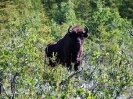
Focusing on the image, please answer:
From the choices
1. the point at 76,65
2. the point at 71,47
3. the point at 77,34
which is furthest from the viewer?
the point at 71,47

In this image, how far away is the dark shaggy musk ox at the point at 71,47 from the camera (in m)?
16.5

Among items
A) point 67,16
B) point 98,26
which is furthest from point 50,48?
point 67,16

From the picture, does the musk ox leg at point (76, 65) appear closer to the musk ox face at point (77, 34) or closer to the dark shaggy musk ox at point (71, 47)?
the dark shaggy musk ox at point (71, 47)

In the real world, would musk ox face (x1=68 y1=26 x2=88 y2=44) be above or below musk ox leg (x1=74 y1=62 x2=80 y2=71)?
above

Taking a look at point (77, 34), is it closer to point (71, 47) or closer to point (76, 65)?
point (71, 47)

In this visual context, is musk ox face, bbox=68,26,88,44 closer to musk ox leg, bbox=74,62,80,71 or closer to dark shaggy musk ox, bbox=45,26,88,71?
dark shaggy musk ox, bbox=45,26,88,71

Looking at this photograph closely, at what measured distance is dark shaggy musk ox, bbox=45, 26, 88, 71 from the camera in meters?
16.5

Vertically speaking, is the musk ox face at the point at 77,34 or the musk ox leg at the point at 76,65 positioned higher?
the musk ox face at the point at 77,34

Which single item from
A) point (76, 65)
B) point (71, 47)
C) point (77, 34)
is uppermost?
point (77, 34)

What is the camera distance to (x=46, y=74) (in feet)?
29.7

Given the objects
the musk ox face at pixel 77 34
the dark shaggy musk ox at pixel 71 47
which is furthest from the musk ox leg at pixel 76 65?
the musk ox face at pixel 77 34

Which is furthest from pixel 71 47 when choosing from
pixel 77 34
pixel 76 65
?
pixel 76 65

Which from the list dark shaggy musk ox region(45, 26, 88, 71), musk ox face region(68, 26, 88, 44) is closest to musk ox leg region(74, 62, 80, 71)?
dark shaggy musk ox region(45, 26, 88, 71)

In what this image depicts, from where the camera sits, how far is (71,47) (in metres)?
16.9
